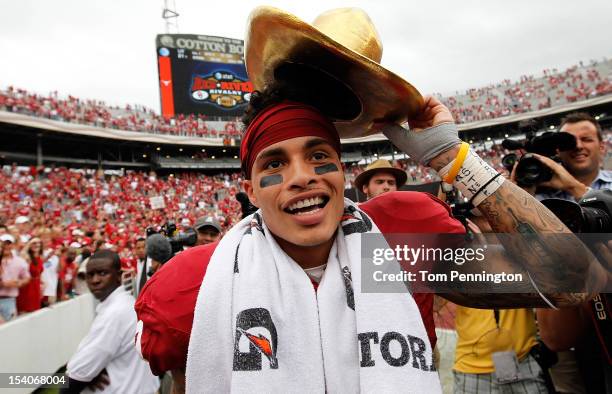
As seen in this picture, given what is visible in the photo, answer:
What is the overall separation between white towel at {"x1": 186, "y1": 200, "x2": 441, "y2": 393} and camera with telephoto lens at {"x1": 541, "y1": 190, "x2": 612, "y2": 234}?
0.62m

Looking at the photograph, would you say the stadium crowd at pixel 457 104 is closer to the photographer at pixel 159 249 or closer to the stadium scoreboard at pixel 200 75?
the stadium scoreboard at pixel 200 75

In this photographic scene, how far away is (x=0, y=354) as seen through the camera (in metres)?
4.17

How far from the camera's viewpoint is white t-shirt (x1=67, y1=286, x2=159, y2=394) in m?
2.65

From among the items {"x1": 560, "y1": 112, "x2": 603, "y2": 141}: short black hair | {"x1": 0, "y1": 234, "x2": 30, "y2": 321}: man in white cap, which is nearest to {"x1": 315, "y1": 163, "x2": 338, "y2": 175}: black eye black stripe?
{"x1": 560, "y1": 112, "x2": 603, "y2": 141}: short black hair

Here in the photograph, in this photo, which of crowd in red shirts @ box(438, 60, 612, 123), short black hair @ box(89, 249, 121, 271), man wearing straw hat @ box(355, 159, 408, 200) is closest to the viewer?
short black hair @ box(89, 249, 121, 271)

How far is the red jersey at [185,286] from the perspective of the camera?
1.21 metres

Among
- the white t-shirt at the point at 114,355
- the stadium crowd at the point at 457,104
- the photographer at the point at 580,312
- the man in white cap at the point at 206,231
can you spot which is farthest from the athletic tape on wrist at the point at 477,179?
the stadium crowd at the point at 457,104

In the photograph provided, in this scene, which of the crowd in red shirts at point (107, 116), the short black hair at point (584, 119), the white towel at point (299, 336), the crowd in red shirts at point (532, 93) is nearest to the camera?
the white towel at point (299, 336)

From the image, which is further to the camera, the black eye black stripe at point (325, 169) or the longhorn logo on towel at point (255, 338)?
the black eye black stripe at point (325, 169)

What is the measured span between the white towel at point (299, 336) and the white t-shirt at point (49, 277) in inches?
285

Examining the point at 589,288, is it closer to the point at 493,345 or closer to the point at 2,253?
the point at 493,345

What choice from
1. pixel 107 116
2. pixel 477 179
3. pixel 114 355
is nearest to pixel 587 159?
pixel 477 179

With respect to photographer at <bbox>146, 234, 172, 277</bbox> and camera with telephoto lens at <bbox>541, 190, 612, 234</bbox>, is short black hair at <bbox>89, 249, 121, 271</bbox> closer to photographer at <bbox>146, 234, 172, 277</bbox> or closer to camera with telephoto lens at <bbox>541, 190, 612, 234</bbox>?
photographer at <bbox>146, 234, 172, 277</bbox>

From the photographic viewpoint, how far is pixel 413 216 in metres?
1.50
